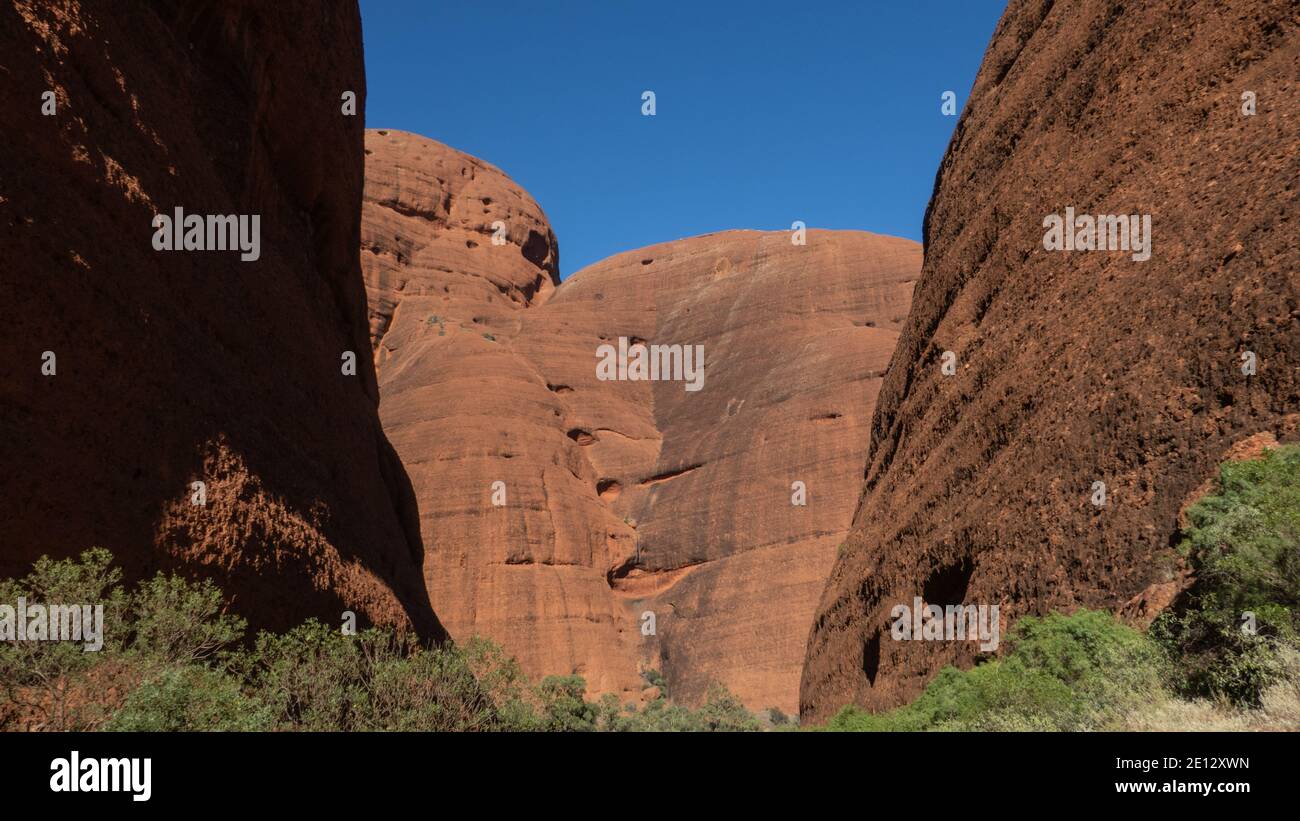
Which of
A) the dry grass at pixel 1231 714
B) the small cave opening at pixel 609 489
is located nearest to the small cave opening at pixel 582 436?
the small cave opening at pixel 609 489

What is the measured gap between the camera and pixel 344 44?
2158 cm

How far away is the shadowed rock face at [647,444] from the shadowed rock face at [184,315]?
29.1 metres

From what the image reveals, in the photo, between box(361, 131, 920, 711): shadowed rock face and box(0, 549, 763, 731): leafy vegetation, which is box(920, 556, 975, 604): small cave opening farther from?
box(361, 131, 920, 711): shadowed rock face

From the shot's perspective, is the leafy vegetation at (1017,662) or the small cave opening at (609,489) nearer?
the leafy vegetation at (1017,662)

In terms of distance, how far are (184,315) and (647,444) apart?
167 feet

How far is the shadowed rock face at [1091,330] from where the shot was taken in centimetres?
1106

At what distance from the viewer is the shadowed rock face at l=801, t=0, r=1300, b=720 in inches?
435

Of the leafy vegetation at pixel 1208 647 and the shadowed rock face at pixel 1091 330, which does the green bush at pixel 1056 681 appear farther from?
the shadowed rock face at pixel 1091 330

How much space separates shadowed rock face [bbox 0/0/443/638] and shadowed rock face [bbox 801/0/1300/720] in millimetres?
10654

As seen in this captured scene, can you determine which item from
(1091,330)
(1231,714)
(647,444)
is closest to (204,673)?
(1231,714)

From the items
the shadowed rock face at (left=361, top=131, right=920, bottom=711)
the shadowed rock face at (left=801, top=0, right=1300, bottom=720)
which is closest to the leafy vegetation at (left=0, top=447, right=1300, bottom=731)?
the shadowed rock face at (left=801, top=0, right=1300, bottom=720)

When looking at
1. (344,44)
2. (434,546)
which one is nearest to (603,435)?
(434,546)
